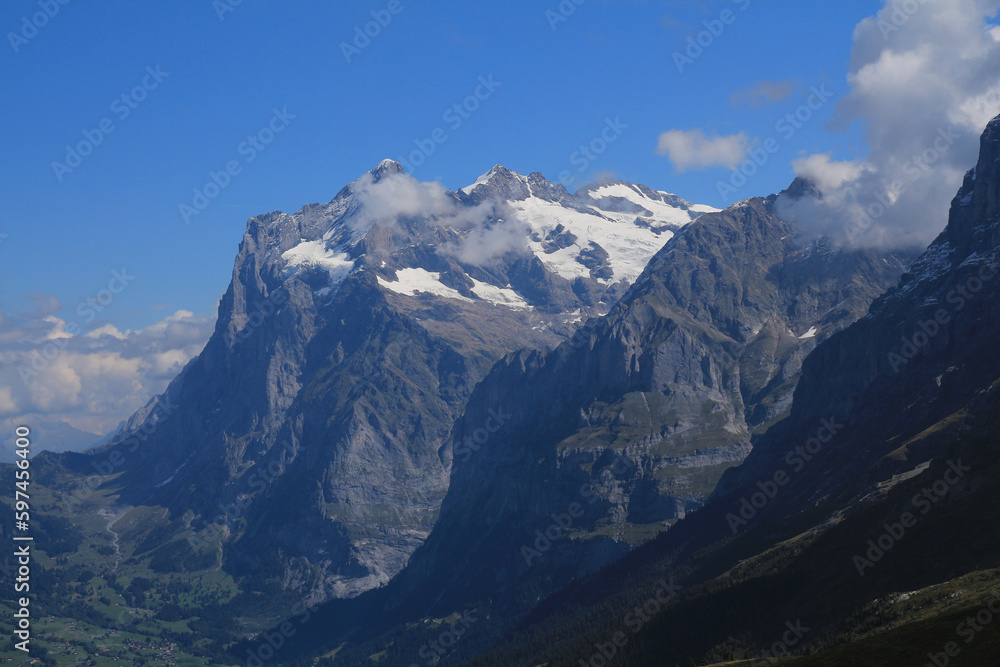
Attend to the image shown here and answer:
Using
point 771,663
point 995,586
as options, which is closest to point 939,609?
point 995,586

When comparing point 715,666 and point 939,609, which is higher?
point 715,666

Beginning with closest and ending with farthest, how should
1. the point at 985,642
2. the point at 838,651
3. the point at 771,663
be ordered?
the point at 985,642 → the point at 838,651 → the point at 771,663

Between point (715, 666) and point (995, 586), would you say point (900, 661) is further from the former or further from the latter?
point (995, 586)

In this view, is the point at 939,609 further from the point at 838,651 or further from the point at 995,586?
the point at 838,651

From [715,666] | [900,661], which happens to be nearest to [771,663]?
[715,666]

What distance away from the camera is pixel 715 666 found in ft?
573

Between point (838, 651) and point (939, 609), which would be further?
point (939, 609)

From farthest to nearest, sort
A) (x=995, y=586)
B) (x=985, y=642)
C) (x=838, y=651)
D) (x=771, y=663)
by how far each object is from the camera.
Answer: (x=995, y=586)
(x=771, y=663)
(x=838, y=651)
(x=985, y=642)

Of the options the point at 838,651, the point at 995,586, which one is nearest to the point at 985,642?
the point at 838,651

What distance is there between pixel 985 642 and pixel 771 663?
3826cm

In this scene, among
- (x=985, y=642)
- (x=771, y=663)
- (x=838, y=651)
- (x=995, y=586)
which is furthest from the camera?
(x=995, y=586)

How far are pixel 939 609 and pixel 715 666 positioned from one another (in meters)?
55.6

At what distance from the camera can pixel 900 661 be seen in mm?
142500

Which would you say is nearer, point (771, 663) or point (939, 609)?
point (771, 663)
